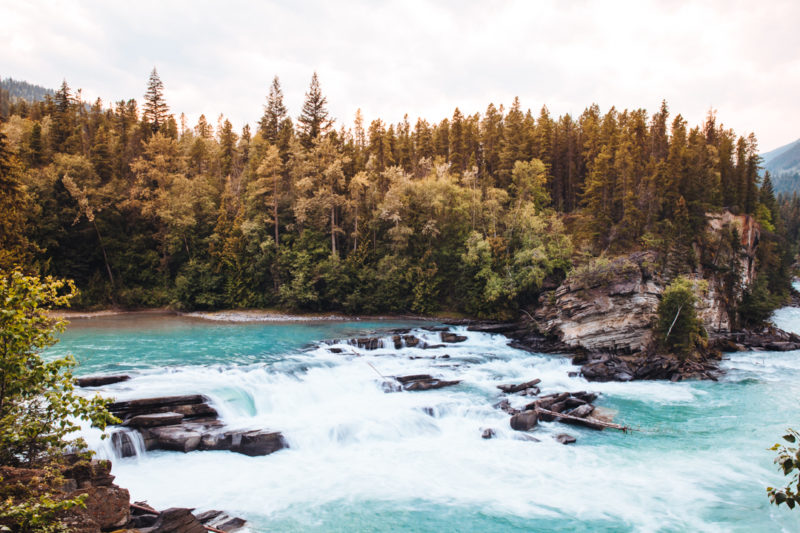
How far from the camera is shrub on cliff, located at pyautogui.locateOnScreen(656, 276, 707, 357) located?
90.9 feet

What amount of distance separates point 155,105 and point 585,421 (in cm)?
6551

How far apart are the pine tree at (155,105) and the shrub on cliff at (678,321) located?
6381cm

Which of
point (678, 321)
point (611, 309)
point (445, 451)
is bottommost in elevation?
point (445, 451)

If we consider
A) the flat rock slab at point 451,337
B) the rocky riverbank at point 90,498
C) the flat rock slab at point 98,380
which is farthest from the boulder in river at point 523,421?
the flat rock slab at point 98,380

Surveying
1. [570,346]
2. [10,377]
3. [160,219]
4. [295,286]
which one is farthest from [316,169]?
[10,377]

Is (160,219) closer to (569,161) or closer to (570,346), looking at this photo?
(570,346)

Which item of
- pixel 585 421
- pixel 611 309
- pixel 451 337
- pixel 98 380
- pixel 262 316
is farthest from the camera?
pixel 262 316

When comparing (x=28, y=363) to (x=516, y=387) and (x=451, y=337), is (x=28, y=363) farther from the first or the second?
Result: (x=451, y=337)

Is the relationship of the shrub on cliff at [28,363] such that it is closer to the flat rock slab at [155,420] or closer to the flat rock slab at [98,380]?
the flat rock slab at [155,420]

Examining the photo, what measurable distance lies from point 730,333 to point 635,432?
26541 millimetres

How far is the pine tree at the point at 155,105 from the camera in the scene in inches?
2264

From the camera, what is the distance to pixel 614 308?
29.5 metres

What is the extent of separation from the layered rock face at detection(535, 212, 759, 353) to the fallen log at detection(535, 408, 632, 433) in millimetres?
12050

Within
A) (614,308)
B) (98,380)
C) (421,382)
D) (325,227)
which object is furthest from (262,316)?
(614,308)
